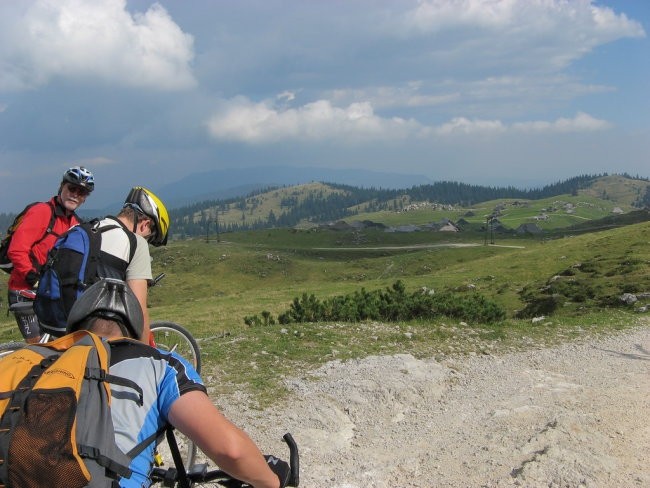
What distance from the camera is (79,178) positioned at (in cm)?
619

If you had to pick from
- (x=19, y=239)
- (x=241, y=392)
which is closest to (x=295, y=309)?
(x=241, y=392)

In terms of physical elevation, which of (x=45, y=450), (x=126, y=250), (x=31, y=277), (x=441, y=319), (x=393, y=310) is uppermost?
(x=126, y=250)

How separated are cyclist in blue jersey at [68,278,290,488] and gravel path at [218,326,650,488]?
11.1ft

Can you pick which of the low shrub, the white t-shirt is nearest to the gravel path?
the white t-shirt

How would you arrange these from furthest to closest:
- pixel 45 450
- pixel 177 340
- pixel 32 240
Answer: pixel 177 340 < pixel 32 240 < pixel 45 450

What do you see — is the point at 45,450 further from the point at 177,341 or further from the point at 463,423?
the point at 463,423

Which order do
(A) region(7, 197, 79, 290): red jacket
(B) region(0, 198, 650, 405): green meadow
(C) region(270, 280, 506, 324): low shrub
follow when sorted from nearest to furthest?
(A) region(7, 197, 79, 290): red jacket, (B) region(0, 198, 650, 405): green meadow, (C) region(270, 280, 506, 324): low shrub

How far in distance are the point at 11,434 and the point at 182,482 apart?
136 cm

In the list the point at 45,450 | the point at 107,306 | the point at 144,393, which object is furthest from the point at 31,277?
the point at 45,450

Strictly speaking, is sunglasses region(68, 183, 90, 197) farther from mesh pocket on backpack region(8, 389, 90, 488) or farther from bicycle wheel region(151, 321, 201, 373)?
mesh pocket on backpack region(8, 389, 90, 488)

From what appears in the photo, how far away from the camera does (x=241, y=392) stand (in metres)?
8.34

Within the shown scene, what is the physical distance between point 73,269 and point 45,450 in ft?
8.11

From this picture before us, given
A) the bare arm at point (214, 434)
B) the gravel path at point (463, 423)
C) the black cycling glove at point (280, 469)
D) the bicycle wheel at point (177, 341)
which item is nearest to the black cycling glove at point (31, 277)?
the bicycle wheel at point (177, 341)

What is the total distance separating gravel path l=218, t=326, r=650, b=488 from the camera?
6.08 metres
